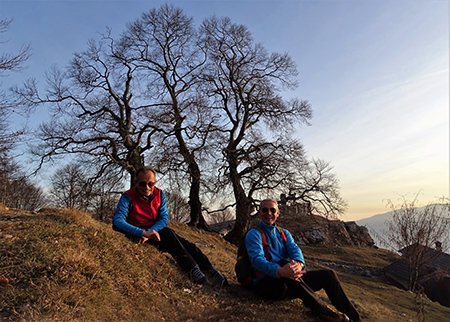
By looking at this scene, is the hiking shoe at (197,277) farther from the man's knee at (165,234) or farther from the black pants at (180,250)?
the man's knee at (165,234)

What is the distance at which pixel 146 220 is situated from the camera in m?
4.50

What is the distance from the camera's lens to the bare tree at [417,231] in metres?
14.4

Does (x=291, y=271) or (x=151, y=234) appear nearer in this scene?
(x=291, y=271)

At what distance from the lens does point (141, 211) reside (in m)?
4.48

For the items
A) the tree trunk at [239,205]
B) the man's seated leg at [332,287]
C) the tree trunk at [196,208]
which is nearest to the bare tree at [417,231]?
the tree trunk at [239,205]

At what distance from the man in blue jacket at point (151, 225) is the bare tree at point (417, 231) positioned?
14750mm

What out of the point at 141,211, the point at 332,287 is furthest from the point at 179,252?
the point at 332,287

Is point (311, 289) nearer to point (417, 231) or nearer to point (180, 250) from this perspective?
point (180, 250)

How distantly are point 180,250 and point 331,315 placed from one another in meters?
2.36

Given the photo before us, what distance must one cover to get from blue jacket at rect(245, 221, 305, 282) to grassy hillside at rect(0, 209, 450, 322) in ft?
1.93

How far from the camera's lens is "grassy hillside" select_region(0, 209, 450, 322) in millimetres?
2656

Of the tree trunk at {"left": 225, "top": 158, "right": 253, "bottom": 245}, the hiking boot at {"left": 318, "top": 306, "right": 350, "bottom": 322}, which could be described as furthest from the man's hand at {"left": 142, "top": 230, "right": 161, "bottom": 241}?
the tree trunk at {"left": 225, "top": 158, "right": 253, "bottom": 245}

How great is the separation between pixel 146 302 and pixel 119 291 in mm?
350

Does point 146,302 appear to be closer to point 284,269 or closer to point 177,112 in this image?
point 284,269
